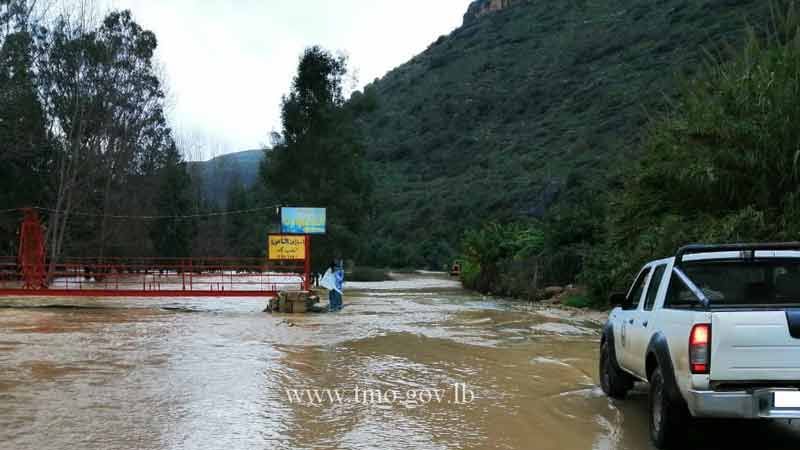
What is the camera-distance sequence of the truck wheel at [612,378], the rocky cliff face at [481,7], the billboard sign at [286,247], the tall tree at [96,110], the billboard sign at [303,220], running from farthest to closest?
the rocky cliff face at [481,7] → the tall tree at [96,110] → the billboard sign at [303,220] → the billboard sign at [286,247] → the truck wheel at [612,378]

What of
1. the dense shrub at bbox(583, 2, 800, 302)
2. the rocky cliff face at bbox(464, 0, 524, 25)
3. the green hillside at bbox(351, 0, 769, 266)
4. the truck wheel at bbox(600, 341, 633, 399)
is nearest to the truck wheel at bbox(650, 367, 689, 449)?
the truck wheel at bbox(600, 341, 633, 399)

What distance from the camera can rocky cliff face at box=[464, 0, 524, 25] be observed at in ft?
461

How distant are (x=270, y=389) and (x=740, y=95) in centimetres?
971

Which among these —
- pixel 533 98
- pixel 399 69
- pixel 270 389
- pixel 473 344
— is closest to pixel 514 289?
pixel 473 344

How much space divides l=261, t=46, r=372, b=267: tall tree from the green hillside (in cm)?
300

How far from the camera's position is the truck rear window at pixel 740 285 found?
698 centimetres

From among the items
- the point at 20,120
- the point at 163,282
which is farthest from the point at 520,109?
the point at 163,282

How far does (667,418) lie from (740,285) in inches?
88.5

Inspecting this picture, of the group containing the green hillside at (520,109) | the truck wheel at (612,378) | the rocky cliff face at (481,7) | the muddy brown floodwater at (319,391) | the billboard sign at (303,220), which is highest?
the rocky cliff face at (481,7)

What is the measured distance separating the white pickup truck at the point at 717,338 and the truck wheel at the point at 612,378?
79 centimetres

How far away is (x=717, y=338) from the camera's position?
18.6 ft

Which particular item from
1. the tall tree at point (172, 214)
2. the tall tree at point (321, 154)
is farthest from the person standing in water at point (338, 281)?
the tall tree at point (172, 214)

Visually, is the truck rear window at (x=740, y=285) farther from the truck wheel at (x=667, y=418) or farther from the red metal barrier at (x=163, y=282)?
the red metal barrier at (x=163, y=282)

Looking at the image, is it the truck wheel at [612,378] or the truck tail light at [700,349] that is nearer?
the truck tail light at [700,349]
